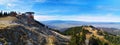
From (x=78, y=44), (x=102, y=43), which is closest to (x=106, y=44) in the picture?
(x=102, y=43)

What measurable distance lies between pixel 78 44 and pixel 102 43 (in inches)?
567

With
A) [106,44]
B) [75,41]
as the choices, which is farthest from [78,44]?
[106,44]

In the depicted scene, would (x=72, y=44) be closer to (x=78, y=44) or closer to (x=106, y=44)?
(x=78, y=44)

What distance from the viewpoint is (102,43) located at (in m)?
198

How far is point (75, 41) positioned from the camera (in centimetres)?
19738

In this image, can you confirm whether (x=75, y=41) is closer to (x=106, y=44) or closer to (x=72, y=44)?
(x=72, y=44)

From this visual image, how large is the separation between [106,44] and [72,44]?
2075 centimetres

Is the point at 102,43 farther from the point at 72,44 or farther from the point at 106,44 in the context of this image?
the point at 72,44

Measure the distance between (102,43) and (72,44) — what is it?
1824 cm

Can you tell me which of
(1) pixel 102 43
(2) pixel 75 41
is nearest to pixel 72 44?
(2) pixel 75 41

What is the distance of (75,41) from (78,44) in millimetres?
3714

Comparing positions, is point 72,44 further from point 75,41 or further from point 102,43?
point 102,43

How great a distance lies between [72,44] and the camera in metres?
196
